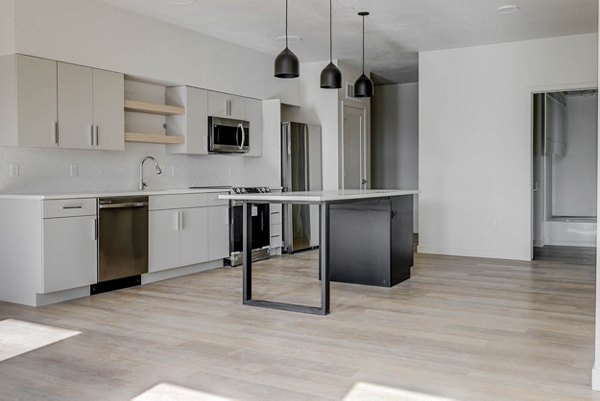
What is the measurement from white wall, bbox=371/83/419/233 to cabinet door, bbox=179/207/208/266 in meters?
4.99

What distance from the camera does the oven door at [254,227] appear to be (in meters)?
6.33

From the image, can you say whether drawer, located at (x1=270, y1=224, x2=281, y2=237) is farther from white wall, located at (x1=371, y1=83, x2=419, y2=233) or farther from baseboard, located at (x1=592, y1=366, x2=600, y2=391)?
baseboard, located at (x1=592, y1=366, x2=600, y2=391)

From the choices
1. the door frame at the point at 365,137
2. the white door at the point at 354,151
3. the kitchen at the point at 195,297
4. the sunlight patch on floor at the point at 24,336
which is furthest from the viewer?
the white door at the point at 354,151

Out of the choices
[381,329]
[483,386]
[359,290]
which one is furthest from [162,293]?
[483,386]

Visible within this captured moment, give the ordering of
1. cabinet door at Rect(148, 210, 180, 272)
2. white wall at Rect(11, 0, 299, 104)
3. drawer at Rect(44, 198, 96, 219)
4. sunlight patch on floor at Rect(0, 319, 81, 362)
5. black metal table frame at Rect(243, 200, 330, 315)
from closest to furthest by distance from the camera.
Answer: sunlight patch on floor at Rect(0, 319, 81, 362)
black metal table frame at Rect(243, 200, 330, 315)
drawer at Rect(44, 198, 96, 219)
white wall at Rect(11, 0, 299, 104)
cabinet door at Rect(148, 210, 180, 272)

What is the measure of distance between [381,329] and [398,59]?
505 centimetres

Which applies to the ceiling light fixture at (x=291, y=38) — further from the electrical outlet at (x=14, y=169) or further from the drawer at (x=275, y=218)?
the electrical outlet at (x=14, y=169)

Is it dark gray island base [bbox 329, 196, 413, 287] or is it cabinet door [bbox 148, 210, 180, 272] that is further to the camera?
cabinet door [bbox 148, 210, 180, 272]

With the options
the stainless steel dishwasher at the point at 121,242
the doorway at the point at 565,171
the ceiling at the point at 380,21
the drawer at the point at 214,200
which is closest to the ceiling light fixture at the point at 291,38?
the ceiling at the point at 380,21

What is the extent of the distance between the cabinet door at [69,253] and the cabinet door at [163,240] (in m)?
0.64

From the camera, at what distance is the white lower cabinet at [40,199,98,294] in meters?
A: 4.36

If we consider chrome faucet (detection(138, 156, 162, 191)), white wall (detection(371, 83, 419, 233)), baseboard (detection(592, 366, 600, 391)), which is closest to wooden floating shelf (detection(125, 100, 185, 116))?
chrome faucet (detection(138, 156, 162, 191))

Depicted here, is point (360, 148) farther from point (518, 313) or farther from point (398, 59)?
point (518, 313)

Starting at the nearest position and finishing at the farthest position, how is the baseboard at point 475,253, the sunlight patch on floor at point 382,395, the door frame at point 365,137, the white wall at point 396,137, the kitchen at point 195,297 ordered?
the sunlight patch on floor at point 382,395
the kitchen at point 195,297
the baseboard at point 475,253
the door frame at point 365,137
the white wall at point 396,137
